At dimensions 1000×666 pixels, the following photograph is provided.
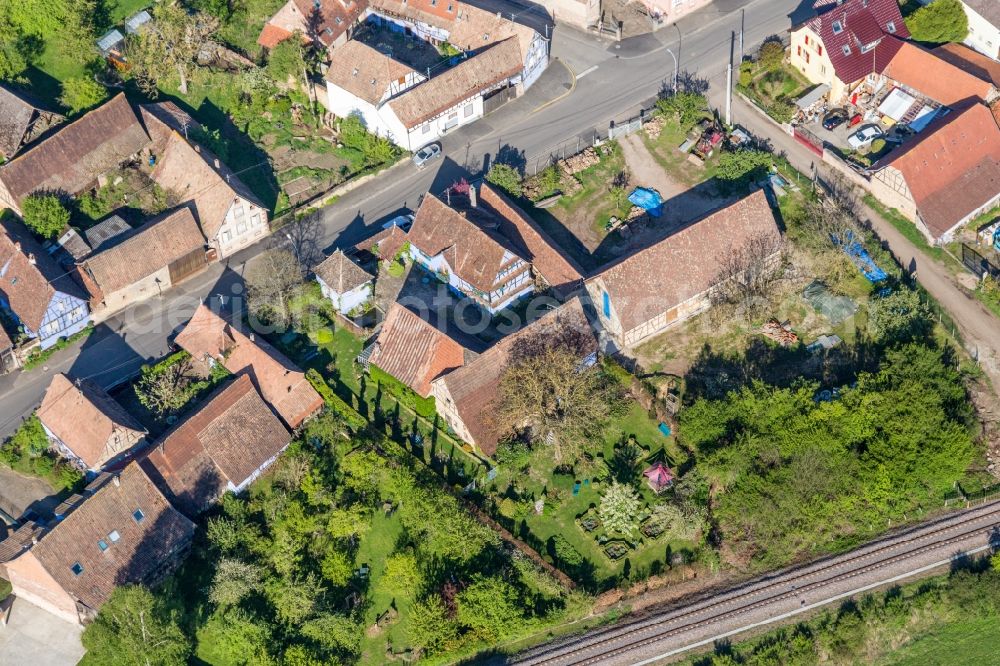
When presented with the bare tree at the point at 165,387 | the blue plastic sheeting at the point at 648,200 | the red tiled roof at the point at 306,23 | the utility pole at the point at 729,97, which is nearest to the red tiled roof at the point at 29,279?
the bare tree at the point at 165,387

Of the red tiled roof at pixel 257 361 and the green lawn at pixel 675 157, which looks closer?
the red tiled roof at pixel 257 361

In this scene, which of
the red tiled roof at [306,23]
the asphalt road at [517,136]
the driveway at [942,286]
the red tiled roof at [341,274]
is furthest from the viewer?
the red tiled roof at [306,23]

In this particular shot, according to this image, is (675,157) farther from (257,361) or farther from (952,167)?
(257,361)

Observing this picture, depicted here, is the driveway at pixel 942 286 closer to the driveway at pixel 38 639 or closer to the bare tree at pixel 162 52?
the bare tree at pixel 162 52

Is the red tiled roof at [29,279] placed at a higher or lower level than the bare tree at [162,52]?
lower

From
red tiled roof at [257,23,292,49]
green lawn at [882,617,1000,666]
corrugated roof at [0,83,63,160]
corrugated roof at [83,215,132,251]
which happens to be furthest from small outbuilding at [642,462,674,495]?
corrugated roof at [0,83,63,160]
